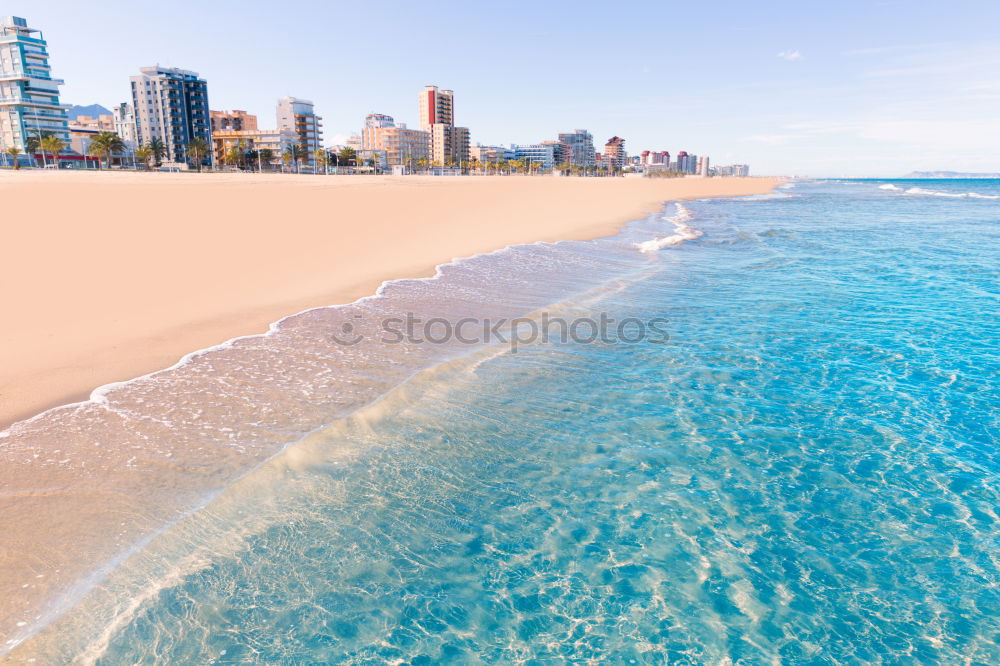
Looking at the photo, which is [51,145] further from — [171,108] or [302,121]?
[302,121]

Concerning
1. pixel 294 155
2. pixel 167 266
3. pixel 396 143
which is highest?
pixel 396 143

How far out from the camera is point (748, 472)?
608cm

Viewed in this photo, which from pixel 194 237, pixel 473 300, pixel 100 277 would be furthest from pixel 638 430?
pixel 194 237

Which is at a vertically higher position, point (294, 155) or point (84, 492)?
point (294, 155)

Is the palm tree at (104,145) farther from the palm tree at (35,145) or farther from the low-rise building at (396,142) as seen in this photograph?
the low-rise building at (396,142)

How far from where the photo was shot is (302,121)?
490 feet

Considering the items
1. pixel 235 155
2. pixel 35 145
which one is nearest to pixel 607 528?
pixel 35 145

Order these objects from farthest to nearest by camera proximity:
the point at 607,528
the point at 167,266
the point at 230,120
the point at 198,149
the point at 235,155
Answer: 1. the point at 230,120
2. the point at 198,149
3. the point at 235,155
4. the point at 167,266
5. the point at 607,528

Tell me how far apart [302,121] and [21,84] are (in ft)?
195

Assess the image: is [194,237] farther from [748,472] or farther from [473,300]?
[748,472]

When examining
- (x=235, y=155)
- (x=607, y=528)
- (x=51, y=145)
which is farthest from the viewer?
(x=235, y=155)

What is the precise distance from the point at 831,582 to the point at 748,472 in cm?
168

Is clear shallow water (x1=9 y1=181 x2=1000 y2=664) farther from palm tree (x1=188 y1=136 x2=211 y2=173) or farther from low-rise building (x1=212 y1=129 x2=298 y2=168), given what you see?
low-rise building (x1=212 y1=129 x2=298 y2=168)

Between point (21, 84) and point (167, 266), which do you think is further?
point (21, 84)
